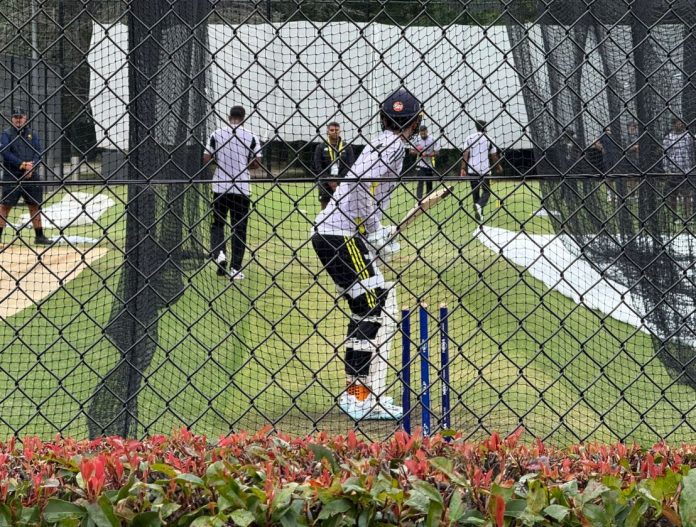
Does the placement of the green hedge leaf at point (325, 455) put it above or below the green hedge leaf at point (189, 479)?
above

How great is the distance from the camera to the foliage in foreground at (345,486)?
182 cm

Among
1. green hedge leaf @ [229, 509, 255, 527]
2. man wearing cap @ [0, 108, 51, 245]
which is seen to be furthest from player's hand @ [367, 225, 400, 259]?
green hedge leaf @ [229, 509, 255, 527]

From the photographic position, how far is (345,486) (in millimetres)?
1851

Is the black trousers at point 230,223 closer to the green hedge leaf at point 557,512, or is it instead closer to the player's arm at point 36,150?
the player's arm at point 36,150

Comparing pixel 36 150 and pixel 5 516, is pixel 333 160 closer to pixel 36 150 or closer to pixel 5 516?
pixel 36 150

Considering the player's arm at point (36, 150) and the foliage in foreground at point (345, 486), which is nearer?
the foliage in foreground at point (345, 486)

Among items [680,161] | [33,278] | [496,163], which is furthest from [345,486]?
[33,278]

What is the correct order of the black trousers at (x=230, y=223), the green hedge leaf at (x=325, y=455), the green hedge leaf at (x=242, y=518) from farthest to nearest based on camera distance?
the black trousers at (x=230, y=223) → the green hedge leaf at (x=325, y=455) → the green hedge leaf at (x=242, y=518)

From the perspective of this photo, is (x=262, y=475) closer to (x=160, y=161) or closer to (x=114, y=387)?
(x=114, y=387)

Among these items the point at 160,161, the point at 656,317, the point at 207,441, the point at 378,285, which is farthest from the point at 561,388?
the point at 207,441

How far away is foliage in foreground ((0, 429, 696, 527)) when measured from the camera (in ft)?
5.98

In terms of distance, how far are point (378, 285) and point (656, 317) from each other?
5.83 feet

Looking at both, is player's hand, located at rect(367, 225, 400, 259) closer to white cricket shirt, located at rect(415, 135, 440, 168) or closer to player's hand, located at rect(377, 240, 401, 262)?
player's hand, located at rect(377, 240, 401, 262)

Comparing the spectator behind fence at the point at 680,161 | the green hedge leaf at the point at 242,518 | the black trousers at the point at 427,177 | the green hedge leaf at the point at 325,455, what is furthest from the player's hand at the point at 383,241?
the spectator behind fence at the point at 680,161
